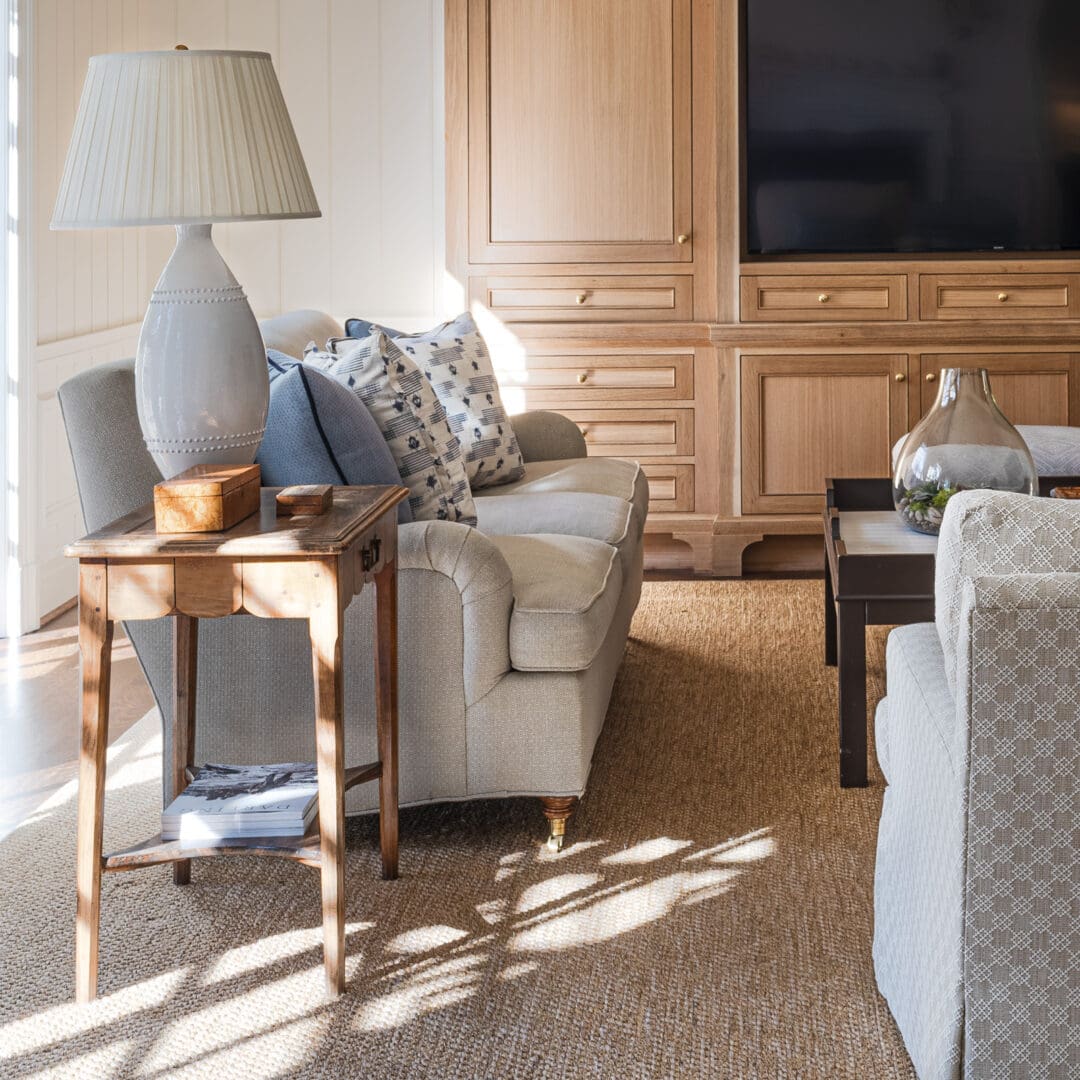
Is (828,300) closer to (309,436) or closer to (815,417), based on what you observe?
(815,417)

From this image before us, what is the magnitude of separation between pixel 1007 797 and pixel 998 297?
3636 mm

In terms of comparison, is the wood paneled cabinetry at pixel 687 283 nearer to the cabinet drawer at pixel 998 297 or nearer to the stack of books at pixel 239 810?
the cabinet drawer at pixel 998 297

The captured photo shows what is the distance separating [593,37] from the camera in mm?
4750

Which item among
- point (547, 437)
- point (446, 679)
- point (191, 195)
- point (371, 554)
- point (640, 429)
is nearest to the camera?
point (191, 195)

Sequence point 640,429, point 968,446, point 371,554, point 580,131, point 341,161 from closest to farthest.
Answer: point 371,554 → point 968,446 → point 580,131 → point 640,429 → point 341,161

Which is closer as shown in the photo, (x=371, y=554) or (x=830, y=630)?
(x=371, y=554)

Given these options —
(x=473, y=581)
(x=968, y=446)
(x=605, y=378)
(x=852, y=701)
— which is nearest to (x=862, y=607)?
(x=852, y=701)

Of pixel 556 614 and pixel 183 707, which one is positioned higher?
pixel 556 614

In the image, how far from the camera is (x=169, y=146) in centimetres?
203

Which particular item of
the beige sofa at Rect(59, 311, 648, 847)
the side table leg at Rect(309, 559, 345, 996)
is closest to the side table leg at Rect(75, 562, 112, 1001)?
the side table leg at Rect(309, 559, 345, 996)

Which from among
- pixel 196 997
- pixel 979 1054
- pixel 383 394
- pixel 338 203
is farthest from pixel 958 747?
pixel 338 203

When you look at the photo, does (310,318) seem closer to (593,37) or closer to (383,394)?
(383,394)

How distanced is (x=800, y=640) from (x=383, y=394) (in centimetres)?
169

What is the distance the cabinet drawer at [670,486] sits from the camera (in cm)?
489
